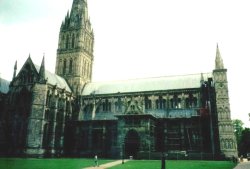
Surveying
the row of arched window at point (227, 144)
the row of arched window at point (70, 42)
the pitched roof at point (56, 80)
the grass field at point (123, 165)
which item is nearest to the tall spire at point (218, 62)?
the row of arched window at point (227, 144)

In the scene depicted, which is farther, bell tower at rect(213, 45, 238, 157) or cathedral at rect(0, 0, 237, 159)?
cathedral at rect(0, 0, 237, 159)

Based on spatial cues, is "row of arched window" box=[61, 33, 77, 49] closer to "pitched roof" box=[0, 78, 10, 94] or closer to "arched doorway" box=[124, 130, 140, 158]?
"pitched roof" box=[0, 78, 10, 94]

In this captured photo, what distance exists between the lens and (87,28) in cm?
7675

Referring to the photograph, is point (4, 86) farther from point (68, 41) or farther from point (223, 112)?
point (223, 112)

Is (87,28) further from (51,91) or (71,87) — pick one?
(51,91)

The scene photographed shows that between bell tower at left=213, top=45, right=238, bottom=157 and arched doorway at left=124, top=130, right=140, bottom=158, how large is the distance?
51.4ft

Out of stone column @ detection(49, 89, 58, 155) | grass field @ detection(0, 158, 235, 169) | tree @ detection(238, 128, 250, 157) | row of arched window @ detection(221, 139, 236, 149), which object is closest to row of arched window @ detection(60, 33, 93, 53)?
stone column @ detection(49, 89, 58, 155)

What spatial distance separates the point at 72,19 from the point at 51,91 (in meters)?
25.1

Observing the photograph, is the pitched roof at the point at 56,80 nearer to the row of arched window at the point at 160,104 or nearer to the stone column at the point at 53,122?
the stone column at the point at 53,122

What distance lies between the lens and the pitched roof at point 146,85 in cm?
6112

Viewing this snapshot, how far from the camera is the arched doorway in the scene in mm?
52816

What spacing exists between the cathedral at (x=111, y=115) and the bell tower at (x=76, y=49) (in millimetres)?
299

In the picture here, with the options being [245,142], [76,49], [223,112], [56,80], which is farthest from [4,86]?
[245,142]

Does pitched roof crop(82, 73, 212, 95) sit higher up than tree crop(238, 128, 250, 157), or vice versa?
pitched roof crop(82, 73, 212, 95)
